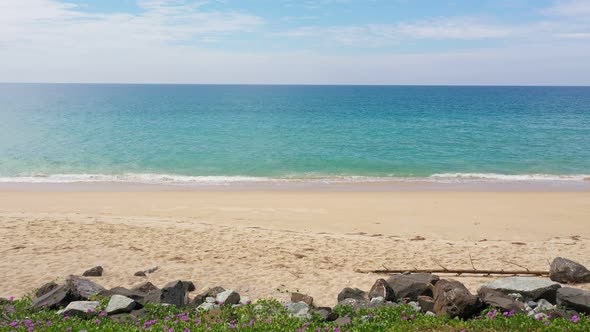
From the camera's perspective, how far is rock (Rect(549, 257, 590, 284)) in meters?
11.0

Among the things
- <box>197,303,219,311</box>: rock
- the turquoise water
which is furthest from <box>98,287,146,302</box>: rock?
the turquoise water

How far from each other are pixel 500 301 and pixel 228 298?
196 inches

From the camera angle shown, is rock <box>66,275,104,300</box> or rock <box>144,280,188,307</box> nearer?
rock <box>144,280,188,307</box>

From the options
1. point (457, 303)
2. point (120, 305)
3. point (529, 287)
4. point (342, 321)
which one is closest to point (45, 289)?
point (120, 305)

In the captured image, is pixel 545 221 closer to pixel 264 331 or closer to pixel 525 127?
pixel 264 331

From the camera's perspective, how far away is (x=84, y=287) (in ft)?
33.5

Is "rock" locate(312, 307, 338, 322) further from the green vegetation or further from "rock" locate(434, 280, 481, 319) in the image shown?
"rock" locate(434, 280, 481, 319)

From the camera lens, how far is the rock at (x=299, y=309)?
8.73 metres

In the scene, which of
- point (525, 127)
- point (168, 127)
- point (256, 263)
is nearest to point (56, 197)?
point (256, 263)

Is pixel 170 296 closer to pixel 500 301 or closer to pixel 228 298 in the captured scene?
pixel 228 298

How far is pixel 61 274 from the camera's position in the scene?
468 inches

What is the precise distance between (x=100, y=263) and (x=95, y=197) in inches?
469

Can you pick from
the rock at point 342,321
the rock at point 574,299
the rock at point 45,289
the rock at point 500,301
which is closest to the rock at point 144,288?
the rock at point 45,289

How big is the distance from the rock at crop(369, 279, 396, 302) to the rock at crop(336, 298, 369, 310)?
0.41 meters
